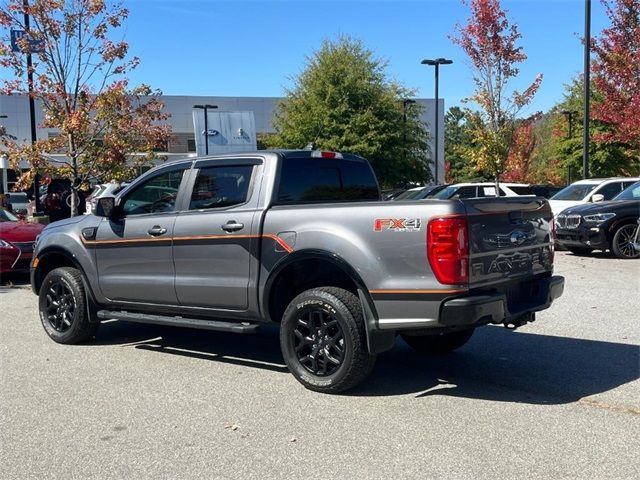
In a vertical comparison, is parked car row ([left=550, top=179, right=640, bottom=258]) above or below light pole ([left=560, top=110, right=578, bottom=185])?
below

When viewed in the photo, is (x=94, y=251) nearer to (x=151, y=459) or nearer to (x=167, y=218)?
(x=167, y=218)

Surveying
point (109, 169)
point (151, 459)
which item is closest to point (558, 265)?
point (109, 169)

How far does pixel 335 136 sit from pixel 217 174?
2481cm

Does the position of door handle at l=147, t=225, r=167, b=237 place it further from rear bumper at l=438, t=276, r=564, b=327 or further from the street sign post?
the street sign post

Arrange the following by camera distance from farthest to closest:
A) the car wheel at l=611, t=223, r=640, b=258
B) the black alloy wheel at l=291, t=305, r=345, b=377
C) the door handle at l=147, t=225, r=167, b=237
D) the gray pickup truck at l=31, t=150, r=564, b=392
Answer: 1. the car wheel at l=611, t=223, r=640, b=258
2. the door handle at l=147, t=225, r=167, b=237
3. the black alloy wheel at l=291, t=305, r=345, b=377
4. the gray pickup truck at l=31, t=150, r=564, b=392

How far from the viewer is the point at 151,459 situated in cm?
399

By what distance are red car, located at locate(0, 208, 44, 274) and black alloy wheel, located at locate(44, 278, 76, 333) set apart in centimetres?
432

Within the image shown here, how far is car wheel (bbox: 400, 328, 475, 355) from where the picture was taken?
6215 mm

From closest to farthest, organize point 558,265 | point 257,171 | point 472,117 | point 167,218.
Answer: point 257,171 → point 167,218 → point 558,265 → point 472,117

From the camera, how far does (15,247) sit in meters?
11.1

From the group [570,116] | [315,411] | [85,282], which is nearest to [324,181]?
[315,411]

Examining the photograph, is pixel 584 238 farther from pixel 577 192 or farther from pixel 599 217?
pixel 577 192

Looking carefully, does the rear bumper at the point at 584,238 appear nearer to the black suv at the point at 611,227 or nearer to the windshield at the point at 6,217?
the black suv at the point at 611,227

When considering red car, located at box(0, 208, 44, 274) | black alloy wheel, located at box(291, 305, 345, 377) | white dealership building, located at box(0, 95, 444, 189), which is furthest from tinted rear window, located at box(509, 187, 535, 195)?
white dealership building, located at box(0, 95, 444, 189)
